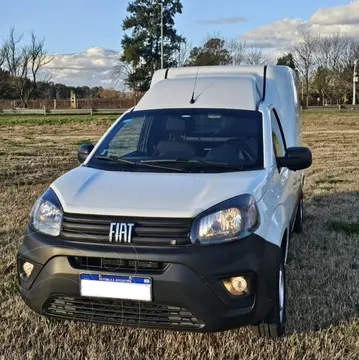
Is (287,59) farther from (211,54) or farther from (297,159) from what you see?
(297,159)

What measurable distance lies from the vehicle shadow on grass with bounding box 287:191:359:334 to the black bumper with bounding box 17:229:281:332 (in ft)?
2.54

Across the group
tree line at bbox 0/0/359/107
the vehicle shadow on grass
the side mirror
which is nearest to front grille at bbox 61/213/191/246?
the vehicle shadow on grass

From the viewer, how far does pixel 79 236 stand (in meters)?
3.33

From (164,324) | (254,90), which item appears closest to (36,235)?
(164,324)

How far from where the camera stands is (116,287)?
324 centimetres

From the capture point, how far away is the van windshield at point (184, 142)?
4125 millimetres

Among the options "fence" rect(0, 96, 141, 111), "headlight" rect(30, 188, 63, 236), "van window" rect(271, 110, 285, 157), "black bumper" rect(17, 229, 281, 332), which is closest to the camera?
"black bumper" rect(17, 229, 281, 332)

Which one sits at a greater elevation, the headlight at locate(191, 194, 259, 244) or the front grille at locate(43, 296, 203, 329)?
the headlight at locate(191, 194, 259, 244)

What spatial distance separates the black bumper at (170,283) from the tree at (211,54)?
165 ft

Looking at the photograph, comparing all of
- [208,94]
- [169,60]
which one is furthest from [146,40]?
[208,94]

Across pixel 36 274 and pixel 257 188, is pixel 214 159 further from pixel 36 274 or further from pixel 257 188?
pixel 36 274

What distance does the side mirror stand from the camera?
167 inches

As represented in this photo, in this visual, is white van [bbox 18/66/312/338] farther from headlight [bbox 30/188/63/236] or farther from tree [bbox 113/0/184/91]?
tree [bbox 113/0/184/91]

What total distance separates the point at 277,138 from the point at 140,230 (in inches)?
84.6
